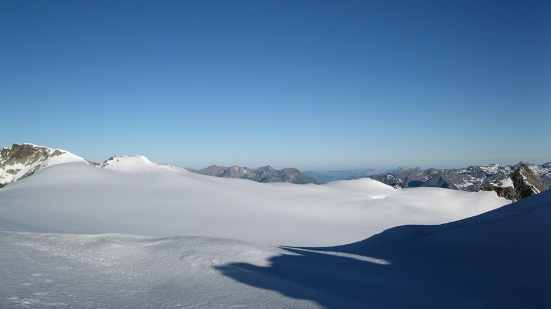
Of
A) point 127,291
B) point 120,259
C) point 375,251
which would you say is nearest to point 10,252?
point 120,259

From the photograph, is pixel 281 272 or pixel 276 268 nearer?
pixel 281 272

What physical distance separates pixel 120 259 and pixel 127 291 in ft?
6.58

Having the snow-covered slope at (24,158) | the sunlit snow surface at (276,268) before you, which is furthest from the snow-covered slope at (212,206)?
the snow-covered slope at (24,158)

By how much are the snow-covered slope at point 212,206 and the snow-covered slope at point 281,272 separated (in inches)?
280

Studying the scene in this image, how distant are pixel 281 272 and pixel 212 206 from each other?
57.1ft

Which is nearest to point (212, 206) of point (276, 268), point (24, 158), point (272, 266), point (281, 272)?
point (272, 266)

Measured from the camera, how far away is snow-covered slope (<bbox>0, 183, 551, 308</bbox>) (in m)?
4.94

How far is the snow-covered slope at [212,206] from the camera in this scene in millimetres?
16578

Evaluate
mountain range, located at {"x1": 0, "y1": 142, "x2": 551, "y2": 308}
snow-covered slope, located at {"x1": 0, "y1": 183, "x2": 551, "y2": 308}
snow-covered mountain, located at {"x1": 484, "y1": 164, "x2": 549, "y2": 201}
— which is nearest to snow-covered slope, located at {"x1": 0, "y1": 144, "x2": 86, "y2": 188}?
mountain range, located at {"x1": 0, "y1": 142, "x2": 551, "y2": 308}

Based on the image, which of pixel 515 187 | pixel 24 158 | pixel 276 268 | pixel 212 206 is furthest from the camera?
pixel 24 158

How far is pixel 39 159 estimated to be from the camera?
2131 inches

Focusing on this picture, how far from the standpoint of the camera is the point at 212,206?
928 inches

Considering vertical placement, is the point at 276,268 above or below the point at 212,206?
above

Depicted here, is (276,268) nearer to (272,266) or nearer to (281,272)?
(272,266)
